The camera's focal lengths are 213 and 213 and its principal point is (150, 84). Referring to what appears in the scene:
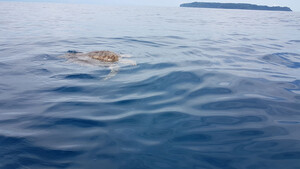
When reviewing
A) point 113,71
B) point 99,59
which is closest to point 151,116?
point 113,71

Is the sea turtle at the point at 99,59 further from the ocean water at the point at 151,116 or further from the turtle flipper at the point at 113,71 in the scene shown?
the ocean water at the point at 151,116

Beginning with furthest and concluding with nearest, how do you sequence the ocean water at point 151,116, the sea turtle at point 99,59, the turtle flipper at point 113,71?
the sea turtle at point 99,59 < the turtle flipper at point 113,71 < the ocean water at point 151,116

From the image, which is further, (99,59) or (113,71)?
(99,59)

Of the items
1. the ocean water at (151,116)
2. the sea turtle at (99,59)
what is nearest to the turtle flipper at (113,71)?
the sea turtle at (99,59)

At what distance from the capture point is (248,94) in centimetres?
570

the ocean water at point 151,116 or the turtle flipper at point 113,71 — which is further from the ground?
Result: the turtle flipper at point 113,71

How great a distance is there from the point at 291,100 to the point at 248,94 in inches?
39.3

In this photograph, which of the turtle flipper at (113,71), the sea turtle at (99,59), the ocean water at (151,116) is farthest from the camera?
the sea turtle at (99,59)

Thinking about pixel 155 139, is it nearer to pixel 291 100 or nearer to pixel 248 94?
pixel 248 94

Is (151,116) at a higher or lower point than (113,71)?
lower

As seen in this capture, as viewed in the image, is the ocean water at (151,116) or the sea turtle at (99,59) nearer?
the ocean water at (151,116)

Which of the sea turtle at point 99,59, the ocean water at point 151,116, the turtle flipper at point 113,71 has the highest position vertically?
the sea turtle at point 99,59

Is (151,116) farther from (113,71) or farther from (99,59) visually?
(99,59)

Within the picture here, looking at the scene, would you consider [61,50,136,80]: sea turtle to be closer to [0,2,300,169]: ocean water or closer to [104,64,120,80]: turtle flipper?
[104,64,120,80]: turtle flipper
